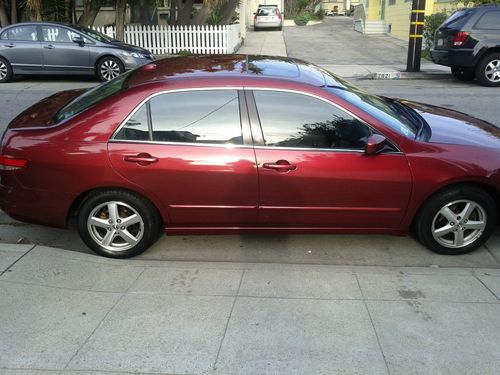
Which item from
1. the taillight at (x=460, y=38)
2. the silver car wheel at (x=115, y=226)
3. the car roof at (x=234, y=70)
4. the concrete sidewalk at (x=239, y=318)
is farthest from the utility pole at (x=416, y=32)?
the silver car wheel at (x=115, y=226)

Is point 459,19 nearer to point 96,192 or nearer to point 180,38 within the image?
point 180,38

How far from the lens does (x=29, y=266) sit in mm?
3955

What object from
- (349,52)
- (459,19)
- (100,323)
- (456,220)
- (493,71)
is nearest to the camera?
(100,323)

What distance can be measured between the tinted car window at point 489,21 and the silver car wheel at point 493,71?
0.80 m

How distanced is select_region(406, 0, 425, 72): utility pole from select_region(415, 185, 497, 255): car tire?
10.9 metres

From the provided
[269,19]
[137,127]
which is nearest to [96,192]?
[137,127]

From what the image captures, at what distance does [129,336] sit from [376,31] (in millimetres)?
28524

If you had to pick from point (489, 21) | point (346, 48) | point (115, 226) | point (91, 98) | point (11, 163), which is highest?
point (489, 21)

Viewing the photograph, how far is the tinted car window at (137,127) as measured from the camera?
13.0 feet

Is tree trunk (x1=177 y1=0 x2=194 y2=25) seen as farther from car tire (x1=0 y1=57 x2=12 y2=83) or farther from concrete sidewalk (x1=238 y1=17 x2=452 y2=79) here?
car tire (x1=0 y1=57 x2=12 y2=83)

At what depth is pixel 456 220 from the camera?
4148 mm

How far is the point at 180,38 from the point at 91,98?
15.2 m

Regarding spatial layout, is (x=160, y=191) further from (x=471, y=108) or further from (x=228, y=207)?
(x=471, y=108)

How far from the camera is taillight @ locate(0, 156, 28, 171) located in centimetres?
404
